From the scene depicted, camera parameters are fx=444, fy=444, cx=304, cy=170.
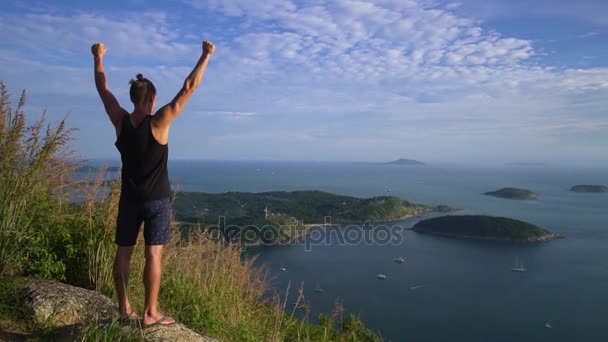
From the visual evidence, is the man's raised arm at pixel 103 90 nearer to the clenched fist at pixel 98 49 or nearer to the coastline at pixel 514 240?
the clenched fist at pixel 98 49

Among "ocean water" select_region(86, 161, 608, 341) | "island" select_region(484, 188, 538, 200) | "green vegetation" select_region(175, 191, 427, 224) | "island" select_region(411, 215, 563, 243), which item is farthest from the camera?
"island" select_region(484, 188, 538, 200)

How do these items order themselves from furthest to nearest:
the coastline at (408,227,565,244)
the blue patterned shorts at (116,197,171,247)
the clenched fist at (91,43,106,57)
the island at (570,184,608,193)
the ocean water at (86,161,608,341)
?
the island at (570,184,608,193) < the coastline at (408,227,565,244) < the ocean water at (86,161,608,341) < the clenched fist at (91,43,106,57) < the blue patterned shorts at (116,197,171,247)

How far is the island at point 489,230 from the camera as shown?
184 ft

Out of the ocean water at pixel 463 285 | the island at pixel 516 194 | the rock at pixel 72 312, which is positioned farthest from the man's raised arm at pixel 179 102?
the island at pixel 516 194

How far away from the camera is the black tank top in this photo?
6.64ft

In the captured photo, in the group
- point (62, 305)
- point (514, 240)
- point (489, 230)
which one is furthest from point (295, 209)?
point (62, 305)

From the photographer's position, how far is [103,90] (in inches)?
88.4

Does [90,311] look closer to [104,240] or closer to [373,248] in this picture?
[104,240]

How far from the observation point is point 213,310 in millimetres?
3055

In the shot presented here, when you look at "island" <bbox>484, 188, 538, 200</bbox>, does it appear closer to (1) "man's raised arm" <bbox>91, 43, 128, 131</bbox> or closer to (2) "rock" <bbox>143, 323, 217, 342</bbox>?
(2) "rock" <bbox>143, 323, 217, 342</bbox>

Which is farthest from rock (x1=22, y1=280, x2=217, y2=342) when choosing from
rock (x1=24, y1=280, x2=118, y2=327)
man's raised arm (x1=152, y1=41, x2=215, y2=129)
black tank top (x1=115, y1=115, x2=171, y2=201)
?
man's raised arm (x1=152, y1=41, x2=215, y2=129)

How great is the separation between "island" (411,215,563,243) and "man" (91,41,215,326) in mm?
59297

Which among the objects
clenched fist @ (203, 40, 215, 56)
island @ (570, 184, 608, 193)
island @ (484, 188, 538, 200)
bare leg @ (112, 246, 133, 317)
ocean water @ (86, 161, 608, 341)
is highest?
clenched fist @ (203, 40, 215, 56)

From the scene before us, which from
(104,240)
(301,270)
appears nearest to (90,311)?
(104,240)
